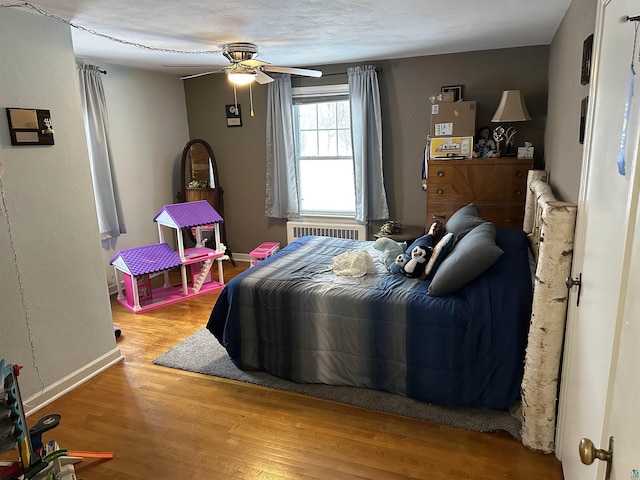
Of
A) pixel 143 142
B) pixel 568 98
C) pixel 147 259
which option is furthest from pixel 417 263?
pixel 143 142

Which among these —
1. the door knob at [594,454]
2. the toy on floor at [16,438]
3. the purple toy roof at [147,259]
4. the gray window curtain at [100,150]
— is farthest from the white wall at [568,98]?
the gray window curtain at [100,150]

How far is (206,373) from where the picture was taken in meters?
2.95

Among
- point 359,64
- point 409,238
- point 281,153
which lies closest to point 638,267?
point 409,238

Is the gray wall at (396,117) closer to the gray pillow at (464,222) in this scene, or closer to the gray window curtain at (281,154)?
the gray window curtain at (281,154)

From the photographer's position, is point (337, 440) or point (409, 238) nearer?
point (337, 440)

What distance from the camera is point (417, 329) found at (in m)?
2.46

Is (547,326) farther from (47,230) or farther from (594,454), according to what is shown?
(47,230)

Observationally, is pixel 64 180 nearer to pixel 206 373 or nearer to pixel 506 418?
pixel 206 373

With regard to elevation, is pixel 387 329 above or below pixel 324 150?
below

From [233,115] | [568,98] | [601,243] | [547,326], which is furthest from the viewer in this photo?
[233,115]

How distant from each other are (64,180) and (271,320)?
1.58 metres

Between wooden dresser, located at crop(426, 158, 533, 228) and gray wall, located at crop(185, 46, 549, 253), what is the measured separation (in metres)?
0.57

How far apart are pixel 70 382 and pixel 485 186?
3.50 m

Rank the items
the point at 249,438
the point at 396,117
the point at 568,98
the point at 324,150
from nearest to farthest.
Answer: the point at 249,438 < the point at 568,98 < the point at 396,117 < the point at 324,150
